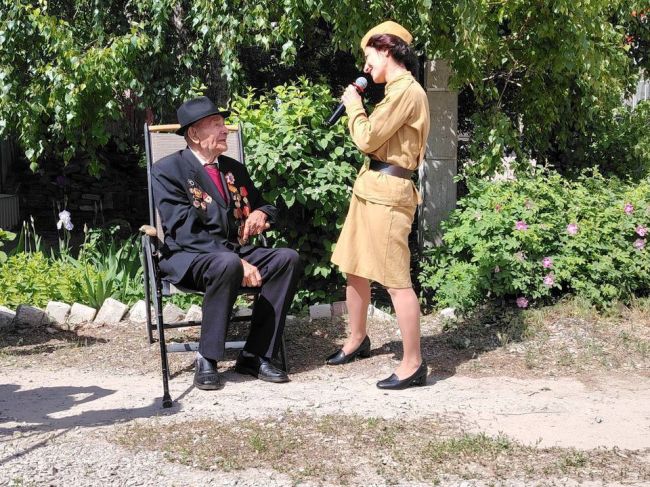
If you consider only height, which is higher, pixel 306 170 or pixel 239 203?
pixel 306 170

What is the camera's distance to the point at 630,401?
15.8 ft

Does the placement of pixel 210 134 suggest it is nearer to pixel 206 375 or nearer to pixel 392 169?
pixel 392 169

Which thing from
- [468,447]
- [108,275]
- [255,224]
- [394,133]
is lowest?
[468,447]

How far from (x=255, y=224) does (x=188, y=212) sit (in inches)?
15.2

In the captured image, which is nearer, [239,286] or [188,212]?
[239,286]

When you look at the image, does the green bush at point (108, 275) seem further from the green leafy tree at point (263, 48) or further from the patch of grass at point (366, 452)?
the patch of grass at point (366, 452)

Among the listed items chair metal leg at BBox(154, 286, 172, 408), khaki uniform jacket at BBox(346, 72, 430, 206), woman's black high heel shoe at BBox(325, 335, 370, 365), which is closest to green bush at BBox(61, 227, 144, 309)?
chair metal leg at BBox(154, 286, 172, 408)

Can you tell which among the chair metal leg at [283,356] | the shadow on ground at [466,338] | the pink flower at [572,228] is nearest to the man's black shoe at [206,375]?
the chair metal leg at [283,356]

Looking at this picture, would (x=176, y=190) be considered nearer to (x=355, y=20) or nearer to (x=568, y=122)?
(x=355, y=20)

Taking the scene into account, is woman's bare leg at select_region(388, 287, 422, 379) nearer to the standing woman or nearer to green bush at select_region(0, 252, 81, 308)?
the standing woman

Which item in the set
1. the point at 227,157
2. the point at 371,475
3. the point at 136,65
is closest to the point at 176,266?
the point at 227,157

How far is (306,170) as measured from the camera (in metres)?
6.06

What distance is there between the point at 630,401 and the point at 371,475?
1693mm

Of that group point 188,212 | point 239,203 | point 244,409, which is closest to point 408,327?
point 244,409
